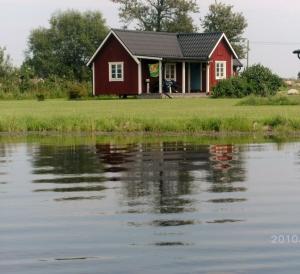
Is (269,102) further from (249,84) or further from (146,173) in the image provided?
(146,173)

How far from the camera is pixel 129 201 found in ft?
42.4

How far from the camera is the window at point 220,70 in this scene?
61.2 m

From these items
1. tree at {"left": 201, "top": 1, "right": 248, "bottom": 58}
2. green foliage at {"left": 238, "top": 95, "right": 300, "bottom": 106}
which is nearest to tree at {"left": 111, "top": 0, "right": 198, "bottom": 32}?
tree at {"left": 201, "top": 1, "right": 248, "bottom": 58}

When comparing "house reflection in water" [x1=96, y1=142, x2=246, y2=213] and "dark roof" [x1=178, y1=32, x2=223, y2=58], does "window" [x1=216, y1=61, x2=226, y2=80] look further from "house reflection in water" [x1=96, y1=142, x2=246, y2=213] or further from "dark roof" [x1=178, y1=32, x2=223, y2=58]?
"house reflection in water" [x1=96, y1=142, x2=246, y2=213]

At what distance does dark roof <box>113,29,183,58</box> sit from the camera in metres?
57.0

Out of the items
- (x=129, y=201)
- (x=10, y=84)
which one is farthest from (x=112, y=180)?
(x=10, y=84)

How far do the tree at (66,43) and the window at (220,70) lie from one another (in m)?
36.4

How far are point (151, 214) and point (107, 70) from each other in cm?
4727

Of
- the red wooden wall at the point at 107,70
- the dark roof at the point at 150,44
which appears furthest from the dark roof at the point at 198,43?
the red wooden wall at the point at 107,70

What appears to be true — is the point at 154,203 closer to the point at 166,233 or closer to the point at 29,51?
the point at 166,233

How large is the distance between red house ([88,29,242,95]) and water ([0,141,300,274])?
121 feet

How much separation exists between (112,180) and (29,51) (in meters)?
93.1

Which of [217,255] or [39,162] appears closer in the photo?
[217,255]

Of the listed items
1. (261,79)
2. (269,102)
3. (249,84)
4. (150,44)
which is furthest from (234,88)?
(269,102)
